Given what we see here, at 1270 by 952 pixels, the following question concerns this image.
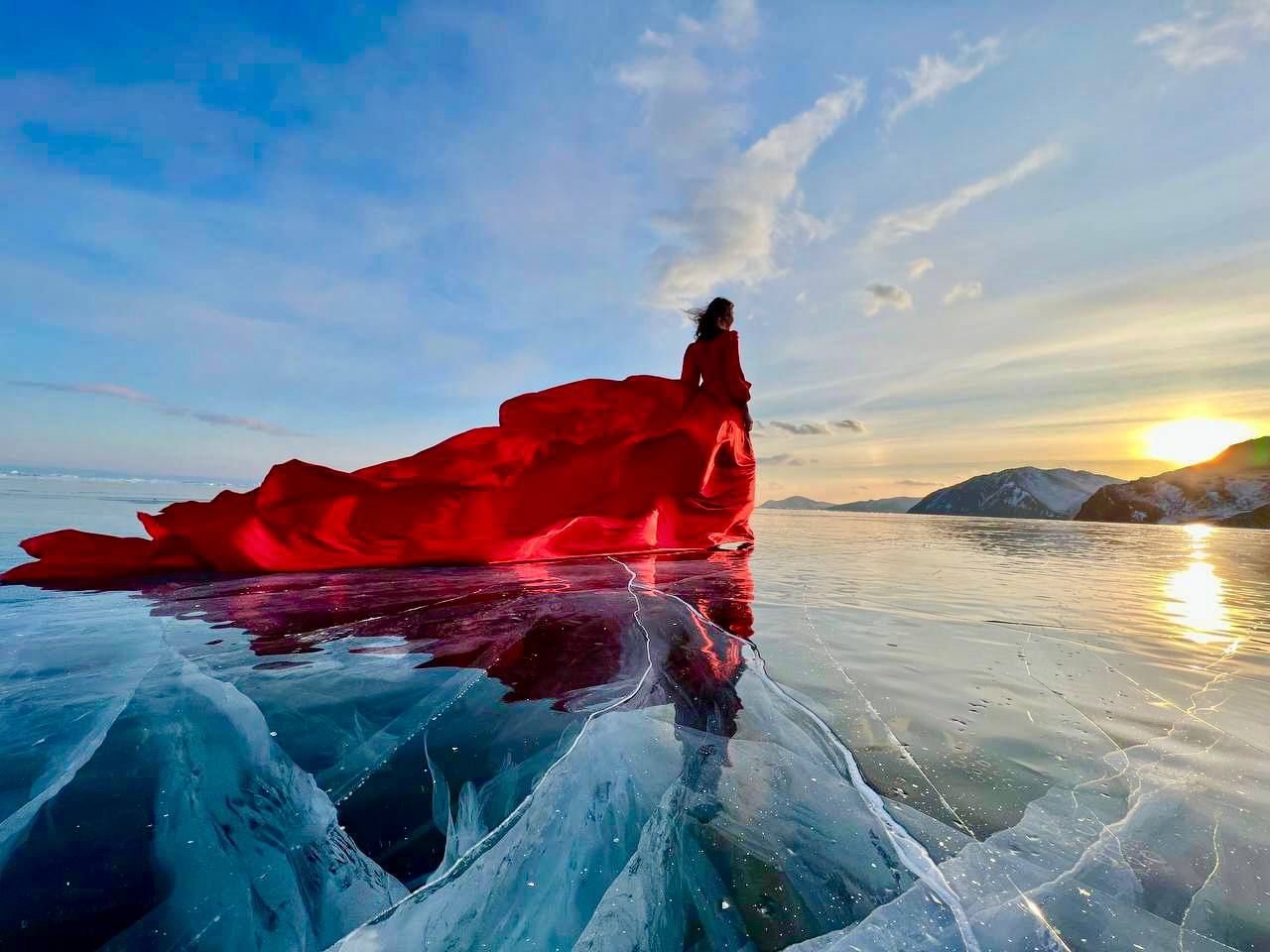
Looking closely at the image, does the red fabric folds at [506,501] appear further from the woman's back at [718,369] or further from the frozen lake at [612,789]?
the frozen lake at [612,789]

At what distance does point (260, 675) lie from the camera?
1.71m

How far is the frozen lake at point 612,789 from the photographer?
85 cm

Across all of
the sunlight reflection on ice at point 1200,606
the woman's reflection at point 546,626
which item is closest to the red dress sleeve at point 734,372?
the woman's reflection at point 546,626

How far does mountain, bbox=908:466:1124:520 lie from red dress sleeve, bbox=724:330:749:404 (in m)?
88.3

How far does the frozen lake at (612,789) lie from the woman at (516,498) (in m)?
1.63

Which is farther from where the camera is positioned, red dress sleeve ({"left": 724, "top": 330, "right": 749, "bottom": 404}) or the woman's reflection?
red dress sleeve ({"left": 724, "top": 330, "right": 749, "bottom": 404})

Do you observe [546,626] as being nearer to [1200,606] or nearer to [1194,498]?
[1200,606]

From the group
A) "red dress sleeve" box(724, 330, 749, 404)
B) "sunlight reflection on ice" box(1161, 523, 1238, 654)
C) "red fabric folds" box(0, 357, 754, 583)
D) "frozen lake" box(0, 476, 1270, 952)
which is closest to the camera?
"frozen lake" box(0, 476, 1270, 952)

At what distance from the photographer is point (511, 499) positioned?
466cm

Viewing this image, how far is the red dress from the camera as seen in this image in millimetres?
3941

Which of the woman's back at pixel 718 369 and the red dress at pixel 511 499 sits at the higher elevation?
the woman's back at pixel 718 369

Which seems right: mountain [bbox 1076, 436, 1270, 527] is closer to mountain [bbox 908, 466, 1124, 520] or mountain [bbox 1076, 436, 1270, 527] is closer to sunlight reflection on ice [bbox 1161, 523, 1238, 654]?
mountain [bbox 908, 466, 1124, 520]

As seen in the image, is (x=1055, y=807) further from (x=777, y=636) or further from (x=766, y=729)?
(x=777, y=636)

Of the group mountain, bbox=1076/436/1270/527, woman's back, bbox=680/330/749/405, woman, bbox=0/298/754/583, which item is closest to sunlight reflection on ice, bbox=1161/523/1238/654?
woman, bbox=0/298/754/583
